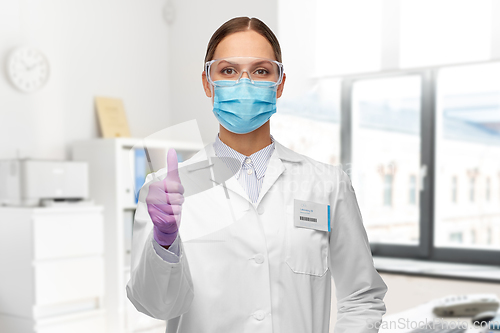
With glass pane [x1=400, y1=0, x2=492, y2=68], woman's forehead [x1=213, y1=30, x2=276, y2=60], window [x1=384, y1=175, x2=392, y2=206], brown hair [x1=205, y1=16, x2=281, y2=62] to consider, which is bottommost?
window [x1=384, y1=175, x2=392, y2=206]

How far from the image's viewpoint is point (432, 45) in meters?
2.91

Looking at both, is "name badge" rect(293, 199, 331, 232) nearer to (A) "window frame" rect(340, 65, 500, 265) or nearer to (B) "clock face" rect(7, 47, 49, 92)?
(A) "window frame" rect(340, 65, 500, 265)

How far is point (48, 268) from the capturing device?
2816mm

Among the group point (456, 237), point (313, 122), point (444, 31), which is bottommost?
point (456, 237)

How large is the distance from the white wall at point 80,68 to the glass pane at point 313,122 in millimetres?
1280

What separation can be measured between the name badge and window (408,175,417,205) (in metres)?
2.29

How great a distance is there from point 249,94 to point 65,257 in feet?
7.54

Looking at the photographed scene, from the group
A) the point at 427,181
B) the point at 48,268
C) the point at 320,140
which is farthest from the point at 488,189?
the point at 48,268

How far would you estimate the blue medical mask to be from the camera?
994 millimetres

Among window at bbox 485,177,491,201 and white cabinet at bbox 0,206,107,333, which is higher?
window at bbox 485,177,491,201

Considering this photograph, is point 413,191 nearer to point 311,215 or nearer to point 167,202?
point 311,215

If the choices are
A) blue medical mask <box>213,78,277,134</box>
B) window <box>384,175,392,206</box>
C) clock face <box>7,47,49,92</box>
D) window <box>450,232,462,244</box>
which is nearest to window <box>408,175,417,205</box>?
window <box>384,175,392,206</box>

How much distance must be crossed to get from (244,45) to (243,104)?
114 millimetres

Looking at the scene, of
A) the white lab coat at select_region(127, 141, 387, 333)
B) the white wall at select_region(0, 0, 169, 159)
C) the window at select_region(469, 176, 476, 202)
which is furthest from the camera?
the white wall at select_region(0, 0, 169, 159)
